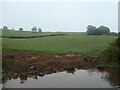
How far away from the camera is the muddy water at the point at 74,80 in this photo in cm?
1413

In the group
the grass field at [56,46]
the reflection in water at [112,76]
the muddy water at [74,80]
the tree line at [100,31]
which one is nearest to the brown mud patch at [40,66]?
the muddy water at [74,80]

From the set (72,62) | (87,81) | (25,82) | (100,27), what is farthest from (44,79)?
(100,27)

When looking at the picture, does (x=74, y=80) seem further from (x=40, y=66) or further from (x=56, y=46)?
(x=56, y=46)

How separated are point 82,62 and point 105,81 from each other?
6411 mm

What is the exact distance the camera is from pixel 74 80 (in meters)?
15.8

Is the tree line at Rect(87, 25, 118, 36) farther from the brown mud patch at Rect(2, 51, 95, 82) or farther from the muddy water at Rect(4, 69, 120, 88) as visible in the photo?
the muddy water at Rect(4, 69, 120, 88)

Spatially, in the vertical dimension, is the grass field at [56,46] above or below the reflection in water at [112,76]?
above

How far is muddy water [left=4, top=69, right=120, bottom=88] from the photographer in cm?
1413

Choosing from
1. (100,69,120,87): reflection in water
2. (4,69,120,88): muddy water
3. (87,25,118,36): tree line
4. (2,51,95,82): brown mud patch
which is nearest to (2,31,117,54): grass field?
(2,51,95,82): brown mud patch

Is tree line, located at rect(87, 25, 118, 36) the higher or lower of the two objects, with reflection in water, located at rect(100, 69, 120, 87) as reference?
higher

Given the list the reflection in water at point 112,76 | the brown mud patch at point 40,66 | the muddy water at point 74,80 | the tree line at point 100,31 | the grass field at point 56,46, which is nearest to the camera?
the muddy water at point 74,80

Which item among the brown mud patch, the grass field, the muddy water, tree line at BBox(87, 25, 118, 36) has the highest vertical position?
tree line at BBox(87, 25, 118, 36)

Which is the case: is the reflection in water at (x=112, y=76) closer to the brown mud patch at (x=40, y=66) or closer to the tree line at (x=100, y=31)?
the brown mud patch at (x=40, y=66)

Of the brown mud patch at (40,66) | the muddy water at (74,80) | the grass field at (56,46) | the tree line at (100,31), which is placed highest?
the tree line at (100,31)
